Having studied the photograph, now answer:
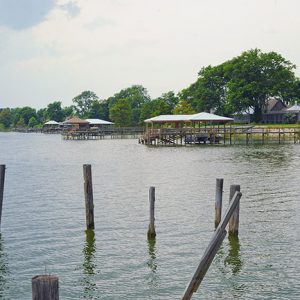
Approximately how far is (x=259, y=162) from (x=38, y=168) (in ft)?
60.6

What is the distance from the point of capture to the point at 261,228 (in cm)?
1791

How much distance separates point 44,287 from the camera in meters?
5.75

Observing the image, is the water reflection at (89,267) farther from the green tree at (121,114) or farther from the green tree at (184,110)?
the green tree at (121,114)

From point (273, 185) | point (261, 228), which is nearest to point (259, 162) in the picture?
point (273, 185)

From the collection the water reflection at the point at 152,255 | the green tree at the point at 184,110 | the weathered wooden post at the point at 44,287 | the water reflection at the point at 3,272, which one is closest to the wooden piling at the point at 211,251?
the weathered wooden post at the point at 44,287

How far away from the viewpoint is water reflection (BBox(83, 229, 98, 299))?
470 inches

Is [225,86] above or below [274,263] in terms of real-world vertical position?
above

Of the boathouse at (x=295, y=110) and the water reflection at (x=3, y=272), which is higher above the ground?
the boathouse at (x=295, y=110)

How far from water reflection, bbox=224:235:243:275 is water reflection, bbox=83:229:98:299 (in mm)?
3690

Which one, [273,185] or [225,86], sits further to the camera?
[225,86]

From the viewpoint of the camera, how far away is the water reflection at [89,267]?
11930 mm

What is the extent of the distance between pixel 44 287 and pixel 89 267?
26.4ft

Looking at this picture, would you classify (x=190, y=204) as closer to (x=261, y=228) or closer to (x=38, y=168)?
(x=261, y=228)

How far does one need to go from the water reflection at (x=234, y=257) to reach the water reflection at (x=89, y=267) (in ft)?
12.1
